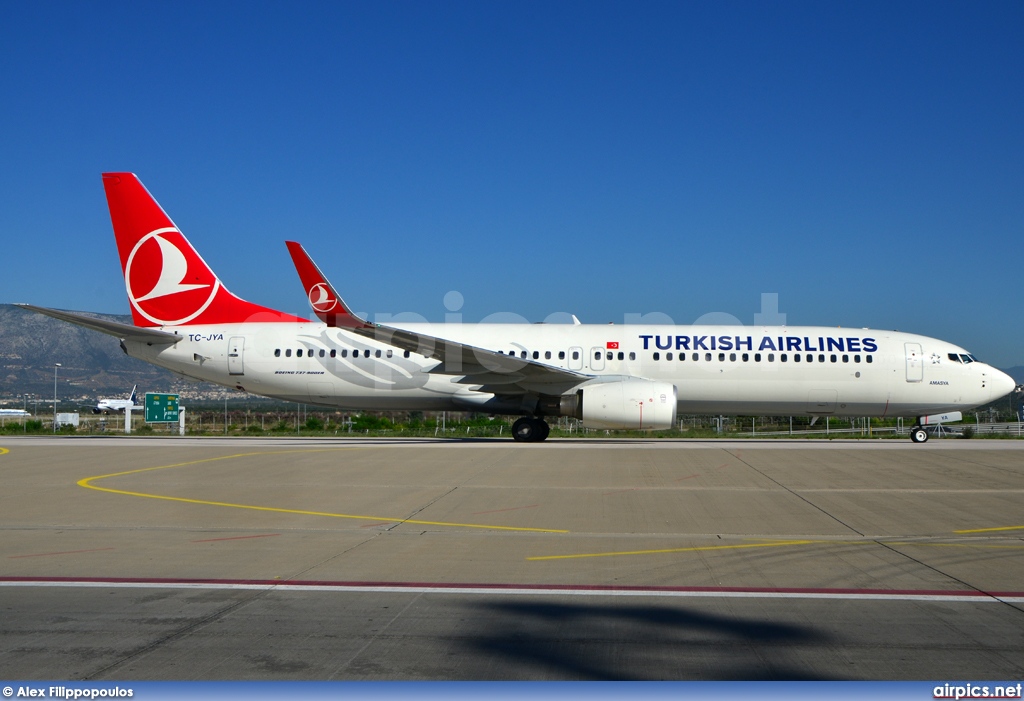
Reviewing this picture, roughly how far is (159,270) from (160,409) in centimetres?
1497

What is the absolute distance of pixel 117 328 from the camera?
2344 centimetres

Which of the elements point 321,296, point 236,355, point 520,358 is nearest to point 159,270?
point 236,355

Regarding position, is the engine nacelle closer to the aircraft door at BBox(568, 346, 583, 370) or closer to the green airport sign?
the aircraft door at BBox(568, 346, 583, 370)

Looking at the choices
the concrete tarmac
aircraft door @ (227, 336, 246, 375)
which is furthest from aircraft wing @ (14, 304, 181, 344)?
the concrete tarmac

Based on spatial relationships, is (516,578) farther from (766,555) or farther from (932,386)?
(932,386)

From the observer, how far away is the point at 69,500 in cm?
1085

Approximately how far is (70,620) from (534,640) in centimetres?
291

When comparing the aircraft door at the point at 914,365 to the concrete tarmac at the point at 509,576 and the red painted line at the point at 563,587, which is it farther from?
the red painted line at the point at 563,587

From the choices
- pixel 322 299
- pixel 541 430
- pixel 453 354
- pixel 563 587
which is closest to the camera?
pixel 563 587

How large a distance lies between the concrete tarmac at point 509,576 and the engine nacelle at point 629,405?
23.0ft

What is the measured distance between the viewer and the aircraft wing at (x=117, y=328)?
2114 centimetres

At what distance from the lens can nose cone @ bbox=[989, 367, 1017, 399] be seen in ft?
78.7

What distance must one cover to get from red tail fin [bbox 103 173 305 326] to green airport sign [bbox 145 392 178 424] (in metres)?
13.4

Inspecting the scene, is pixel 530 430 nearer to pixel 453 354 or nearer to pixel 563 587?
pixel 453 354
